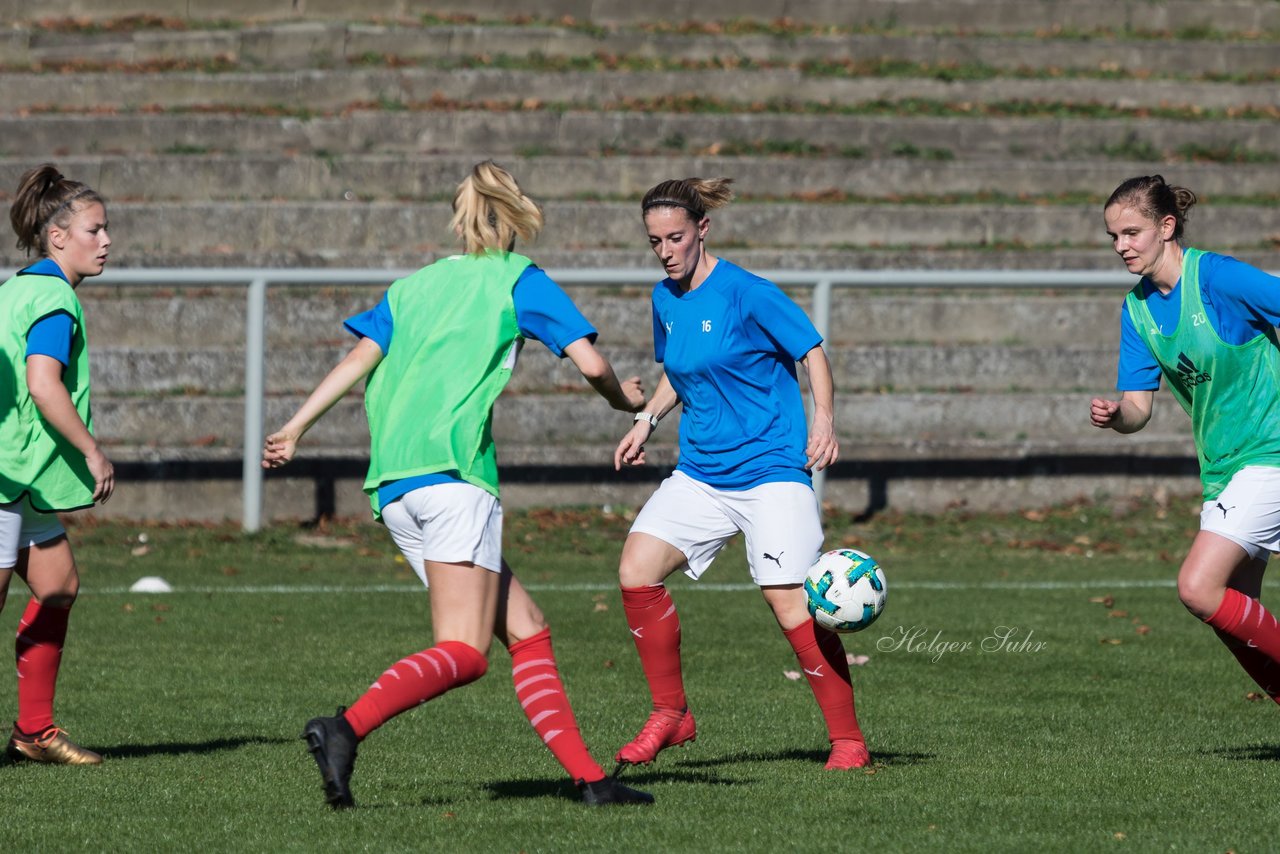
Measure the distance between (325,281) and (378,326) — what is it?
25.9 ft

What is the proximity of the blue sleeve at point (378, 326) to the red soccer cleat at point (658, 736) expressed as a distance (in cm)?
183

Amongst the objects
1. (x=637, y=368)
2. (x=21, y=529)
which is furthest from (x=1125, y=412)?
(x=637, y=368)

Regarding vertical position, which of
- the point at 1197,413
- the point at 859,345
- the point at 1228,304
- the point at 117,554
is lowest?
the point at 117,554

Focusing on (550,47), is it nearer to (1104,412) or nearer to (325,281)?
(325,281)

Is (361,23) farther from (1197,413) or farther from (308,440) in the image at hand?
(1197,413)

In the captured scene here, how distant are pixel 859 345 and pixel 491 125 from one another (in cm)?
471

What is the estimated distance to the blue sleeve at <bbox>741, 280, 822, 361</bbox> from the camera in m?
6.18

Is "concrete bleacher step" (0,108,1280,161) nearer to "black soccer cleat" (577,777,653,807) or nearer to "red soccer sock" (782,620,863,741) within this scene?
"red soccer sock" (782,620,863,741)

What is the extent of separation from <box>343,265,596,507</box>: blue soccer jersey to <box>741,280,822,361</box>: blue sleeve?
3.38ft

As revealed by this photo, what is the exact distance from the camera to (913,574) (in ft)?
38.6

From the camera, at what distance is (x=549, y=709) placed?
535 centimetres

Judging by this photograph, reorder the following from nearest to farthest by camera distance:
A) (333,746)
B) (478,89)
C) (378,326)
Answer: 1. (333,746)
2. (378,326)
3. (478,89)

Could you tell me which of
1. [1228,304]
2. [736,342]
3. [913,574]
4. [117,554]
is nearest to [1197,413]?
[1228,304]

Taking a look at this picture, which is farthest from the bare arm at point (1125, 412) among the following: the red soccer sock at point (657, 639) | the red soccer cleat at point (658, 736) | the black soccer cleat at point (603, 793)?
the black soccer cleat at point (603, 793)
